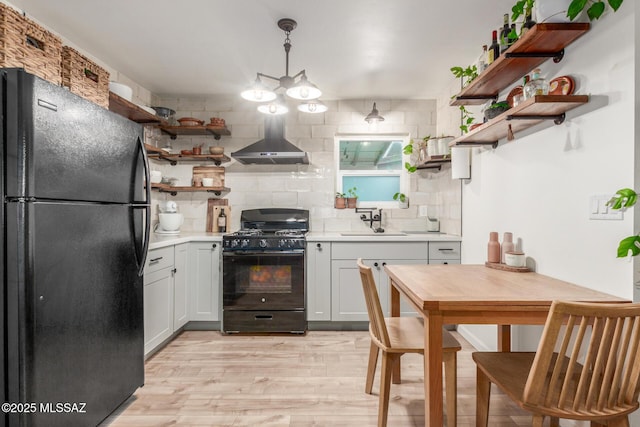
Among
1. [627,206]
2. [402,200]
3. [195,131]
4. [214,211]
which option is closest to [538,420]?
[627,206]

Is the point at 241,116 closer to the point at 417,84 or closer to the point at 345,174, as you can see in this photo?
the point at 345,174

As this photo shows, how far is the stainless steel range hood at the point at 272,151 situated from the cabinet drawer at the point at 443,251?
1.53 m

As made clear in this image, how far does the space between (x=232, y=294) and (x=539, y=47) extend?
2882mm

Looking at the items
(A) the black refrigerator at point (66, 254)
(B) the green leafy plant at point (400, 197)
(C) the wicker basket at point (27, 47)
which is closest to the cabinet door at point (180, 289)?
(A) the black refrigerator at point (66, 254)

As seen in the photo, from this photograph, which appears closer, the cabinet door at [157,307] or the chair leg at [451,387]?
the chair leg at [451,387]

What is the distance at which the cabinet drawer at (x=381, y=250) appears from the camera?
329 centimetres

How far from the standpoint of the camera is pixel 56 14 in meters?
2.35


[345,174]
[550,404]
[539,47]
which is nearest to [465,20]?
[539,47]

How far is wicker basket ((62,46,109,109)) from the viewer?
2047 mm

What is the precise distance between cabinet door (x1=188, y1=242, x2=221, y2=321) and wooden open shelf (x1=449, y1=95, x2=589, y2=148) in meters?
2.40

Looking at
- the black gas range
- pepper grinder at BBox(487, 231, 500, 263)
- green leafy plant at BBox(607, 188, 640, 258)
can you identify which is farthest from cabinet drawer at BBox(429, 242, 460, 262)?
green leafy plant at BBox(607, 188, 640, 258)

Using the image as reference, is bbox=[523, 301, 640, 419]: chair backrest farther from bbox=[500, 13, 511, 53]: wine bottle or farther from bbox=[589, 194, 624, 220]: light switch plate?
bbox=[500, 13, 511, 53]: wine bottle

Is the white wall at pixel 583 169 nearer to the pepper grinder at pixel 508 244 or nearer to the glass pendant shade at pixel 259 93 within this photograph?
the pepper grinder at pixel 508 244

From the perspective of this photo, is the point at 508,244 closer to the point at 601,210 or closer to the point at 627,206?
the point at 601,210
